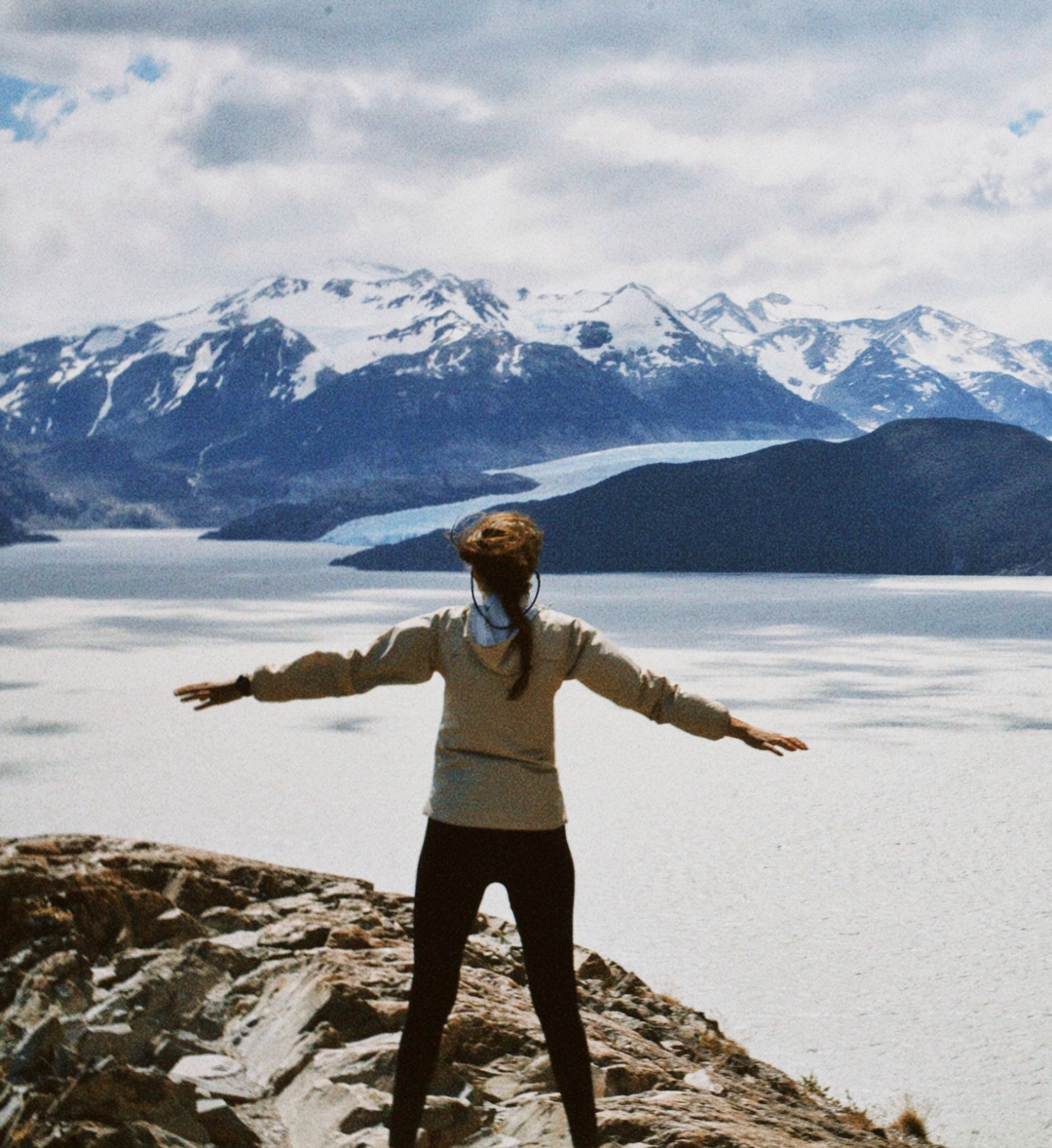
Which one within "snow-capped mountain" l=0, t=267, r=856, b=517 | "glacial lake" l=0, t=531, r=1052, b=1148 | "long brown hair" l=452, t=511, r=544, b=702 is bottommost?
"glacial lake" l=0, t=531, r=1052, b=1148

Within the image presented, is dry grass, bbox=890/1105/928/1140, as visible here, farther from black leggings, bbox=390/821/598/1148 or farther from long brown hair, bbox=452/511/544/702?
long brown hair, bbox=452/511/544/702

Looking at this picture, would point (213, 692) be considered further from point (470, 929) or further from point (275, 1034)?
point (275, 1034)

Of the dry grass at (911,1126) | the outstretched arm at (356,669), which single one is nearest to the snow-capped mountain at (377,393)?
the dry grass at (911,1126)

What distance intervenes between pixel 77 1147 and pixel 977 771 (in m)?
5.83

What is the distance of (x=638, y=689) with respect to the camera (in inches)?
88.7

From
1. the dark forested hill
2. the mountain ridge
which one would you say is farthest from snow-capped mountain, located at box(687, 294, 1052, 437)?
the dark forested hill

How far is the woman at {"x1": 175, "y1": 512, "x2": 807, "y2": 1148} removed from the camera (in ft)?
7.33

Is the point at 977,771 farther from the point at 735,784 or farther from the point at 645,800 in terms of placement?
the point at 645,800

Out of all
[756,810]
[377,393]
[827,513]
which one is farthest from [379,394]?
[756,810]

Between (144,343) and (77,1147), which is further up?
(144,343)

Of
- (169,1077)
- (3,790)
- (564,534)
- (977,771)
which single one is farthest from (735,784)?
(564,534)

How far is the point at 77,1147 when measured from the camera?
7.95 feet

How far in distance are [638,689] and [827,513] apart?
3417cm

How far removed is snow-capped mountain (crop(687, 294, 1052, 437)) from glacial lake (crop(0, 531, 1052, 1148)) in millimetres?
121347
